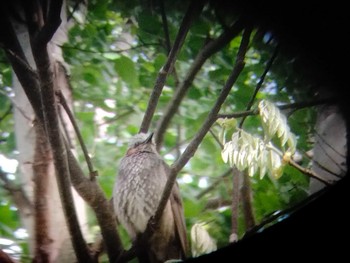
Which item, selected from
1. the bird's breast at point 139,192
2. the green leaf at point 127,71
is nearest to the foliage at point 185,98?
the green leaf at point 127,71

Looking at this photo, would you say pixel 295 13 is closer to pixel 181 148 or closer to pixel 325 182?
pixel 325 182

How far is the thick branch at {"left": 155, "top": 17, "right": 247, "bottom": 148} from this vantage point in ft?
2.20

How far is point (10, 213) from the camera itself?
80cm

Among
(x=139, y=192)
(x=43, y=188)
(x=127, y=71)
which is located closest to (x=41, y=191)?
(x=43, y=188)

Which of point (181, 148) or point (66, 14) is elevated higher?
point (66, 14)

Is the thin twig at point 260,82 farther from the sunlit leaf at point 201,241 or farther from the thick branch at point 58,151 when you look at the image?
the thick branch at point 58,151

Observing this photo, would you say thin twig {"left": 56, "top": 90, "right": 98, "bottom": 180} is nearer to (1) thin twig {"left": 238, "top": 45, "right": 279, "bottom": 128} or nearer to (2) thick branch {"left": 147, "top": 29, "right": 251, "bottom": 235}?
(2) thick branch {"left": 147, "top": 29, "right": 251, "bottom": 235}

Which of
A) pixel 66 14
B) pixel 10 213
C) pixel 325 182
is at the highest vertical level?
pixel 66 14

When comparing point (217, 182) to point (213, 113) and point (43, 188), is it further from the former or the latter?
point (43, 188)

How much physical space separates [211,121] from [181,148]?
117 millimetres

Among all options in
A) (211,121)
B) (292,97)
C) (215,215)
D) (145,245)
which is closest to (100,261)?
(145,245)

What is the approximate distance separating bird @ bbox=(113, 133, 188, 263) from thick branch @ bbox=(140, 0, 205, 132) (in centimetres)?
6

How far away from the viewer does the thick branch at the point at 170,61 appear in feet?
2.09

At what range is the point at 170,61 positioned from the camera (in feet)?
2.44
